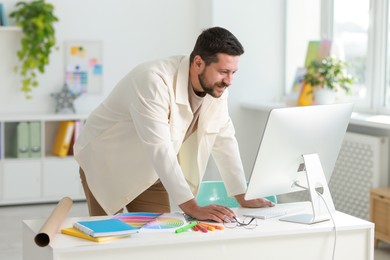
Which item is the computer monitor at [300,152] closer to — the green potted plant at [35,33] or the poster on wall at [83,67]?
the green potted plant at [35,33]

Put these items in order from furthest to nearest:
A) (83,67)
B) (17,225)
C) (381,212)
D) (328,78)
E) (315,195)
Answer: (83,67), (17,225), (328,78), (381,212), (315,195)

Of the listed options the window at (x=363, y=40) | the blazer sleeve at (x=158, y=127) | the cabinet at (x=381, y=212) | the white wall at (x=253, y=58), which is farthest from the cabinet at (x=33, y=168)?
the blazer sleeve at (x=158, y=127)

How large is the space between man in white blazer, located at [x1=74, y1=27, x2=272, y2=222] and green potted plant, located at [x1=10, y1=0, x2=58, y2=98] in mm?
3090

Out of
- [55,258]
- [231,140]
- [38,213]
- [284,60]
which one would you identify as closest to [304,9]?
[284,60]

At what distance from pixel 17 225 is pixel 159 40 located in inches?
88.7

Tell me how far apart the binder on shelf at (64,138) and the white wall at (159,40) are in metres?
0.29

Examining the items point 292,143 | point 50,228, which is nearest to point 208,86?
point 292,143

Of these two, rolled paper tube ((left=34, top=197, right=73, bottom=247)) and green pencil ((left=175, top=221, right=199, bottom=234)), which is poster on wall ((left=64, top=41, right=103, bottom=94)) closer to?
rolled paper tube ((left=34, top=197, right=73, bottom=247))

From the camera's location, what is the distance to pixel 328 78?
552 centimetres

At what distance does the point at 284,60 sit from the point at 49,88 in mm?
2162

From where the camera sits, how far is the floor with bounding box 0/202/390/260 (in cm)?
484

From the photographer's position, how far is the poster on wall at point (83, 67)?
6660mm

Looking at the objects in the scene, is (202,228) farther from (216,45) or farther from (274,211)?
(216,45)

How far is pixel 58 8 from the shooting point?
21.6 ft
